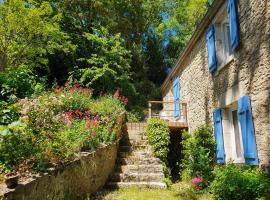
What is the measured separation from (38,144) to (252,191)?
3.39 meters

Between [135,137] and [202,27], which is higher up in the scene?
[202,27]

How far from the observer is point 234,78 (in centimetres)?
592

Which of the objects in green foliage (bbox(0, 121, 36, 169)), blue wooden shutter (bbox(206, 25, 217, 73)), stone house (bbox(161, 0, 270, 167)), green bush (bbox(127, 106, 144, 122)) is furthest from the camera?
green bush (bbox(127, 106, 144, 122))

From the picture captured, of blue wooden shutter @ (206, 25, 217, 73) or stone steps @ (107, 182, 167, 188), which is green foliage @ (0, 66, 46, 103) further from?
blue wooden shutter @ (206, 25, 217, 73)

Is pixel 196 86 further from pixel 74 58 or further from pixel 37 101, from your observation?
pixel 74 58

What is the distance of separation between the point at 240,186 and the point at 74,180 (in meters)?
2.95

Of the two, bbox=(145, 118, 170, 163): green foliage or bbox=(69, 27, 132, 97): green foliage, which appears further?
bbox=(69, 27, 132, 97): green foliage

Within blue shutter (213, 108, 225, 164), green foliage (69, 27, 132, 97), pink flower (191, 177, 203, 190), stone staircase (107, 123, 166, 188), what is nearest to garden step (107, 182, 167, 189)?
stone staircase (107, 123, 166, 188)

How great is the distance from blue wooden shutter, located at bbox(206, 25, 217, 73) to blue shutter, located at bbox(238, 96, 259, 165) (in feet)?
5.91

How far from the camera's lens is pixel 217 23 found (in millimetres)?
7047

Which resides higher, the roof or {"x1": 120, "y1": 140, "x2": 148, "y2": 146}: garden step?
the roof

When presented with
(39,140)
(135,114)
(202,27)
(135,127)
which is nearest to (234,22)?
(202,27)

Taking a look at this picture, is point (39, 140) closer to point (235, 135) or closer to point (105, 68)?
point (235, 135)

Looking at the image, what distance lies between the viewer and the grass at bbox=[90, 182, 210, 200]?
19.6ft
